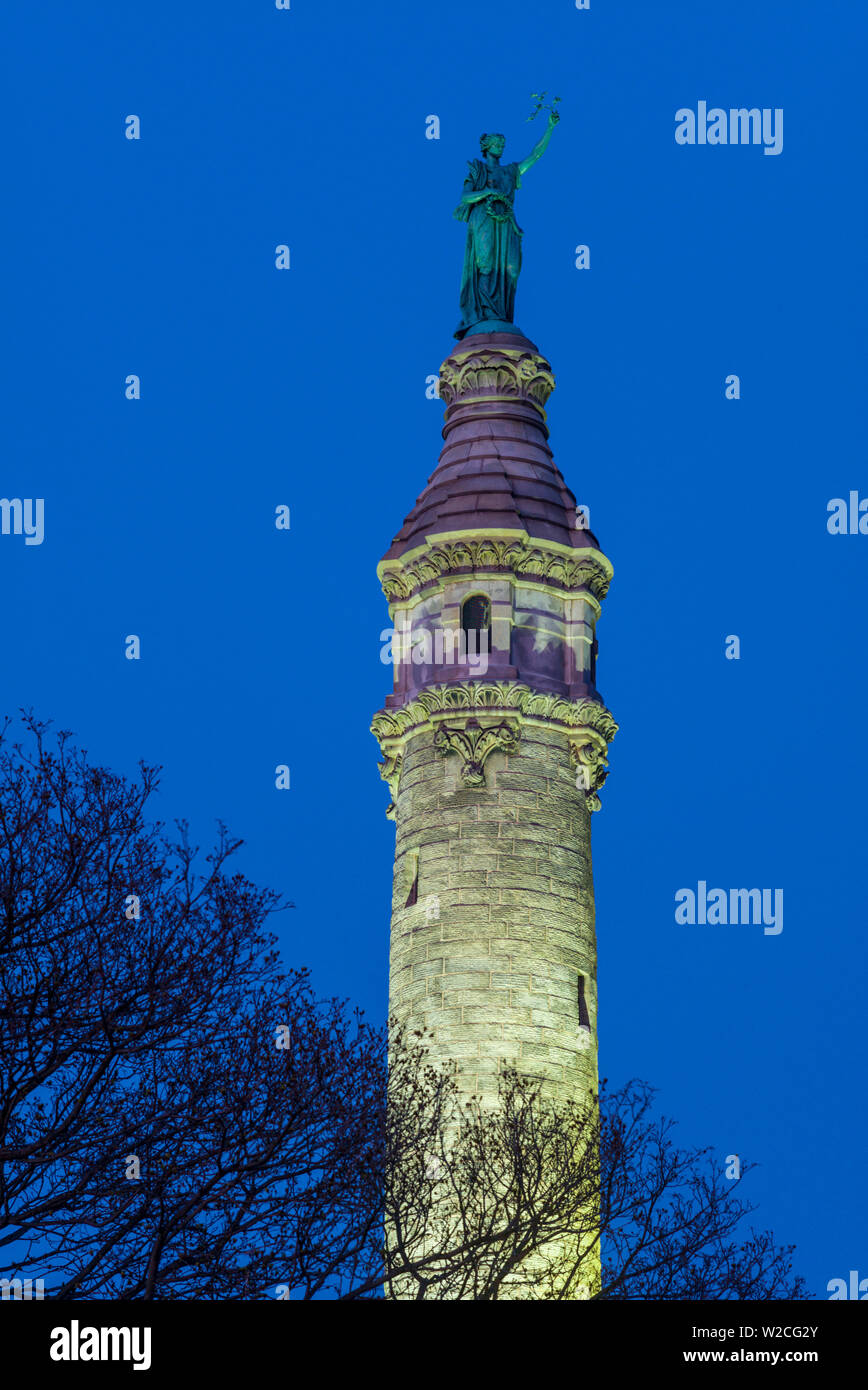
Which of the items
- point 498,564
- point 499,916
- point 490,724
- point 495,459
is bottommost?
point 499,916

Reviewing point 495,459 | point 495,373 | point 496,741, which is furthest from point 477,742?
point 495,373

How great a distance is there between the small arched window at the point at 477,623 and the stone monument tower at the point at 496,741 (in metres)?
0.06

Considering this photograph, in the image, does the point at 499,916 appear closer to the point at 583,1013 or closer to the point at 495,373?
the point at 583,1013

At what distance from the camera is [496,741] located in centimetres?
5269

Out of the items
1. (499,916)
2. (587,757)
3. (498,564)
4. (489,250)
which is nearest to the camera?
(499,916)

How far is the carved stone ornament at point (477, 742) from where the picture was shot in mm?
52594

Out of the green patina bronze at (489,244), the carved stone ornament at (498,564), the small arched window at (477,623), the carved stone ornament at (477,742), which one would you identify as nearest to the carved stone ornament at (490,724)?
the carved stone ornament at (477,742)

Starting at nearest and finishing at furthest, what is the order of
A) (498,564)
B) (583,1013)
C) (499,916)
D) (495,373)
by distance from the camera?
1. (499,916)
2. (583,1013)
3. (498,564)
4. (495,373)

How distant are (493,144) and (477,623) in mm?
14694

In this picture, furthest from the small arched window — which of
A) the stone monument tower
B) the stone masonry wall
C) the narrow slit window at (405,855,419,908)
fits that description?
the narrow slit window at (405,855,419,908)

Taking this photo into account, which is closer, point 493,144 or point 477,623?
point 477,623

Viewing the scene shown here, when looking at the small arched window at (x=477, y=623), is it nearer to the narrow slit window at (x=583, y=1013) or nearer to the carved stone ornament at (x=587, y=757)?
the carved stone ornament at (x=587, y=757)
